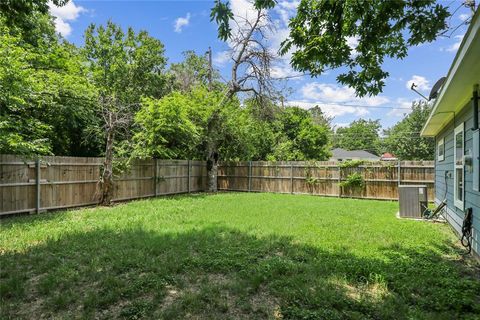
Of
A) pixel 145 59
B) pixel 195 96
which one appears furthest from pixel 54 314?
pixel 145 59

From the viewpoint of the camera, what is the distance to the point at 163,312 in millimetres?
2809

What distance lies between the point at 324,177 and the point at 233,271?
412 inches

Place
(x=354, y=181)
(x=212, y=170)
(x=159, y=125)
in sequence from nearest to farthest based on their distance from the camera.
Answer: (x=159, y=125), (x=354, y=181), (x=212, y=170)

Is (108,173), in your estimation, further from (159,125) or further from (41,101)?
(41,101)

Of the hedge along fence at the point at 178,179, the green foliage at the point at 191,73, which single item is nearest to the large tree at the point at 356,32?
the hedge along fence at the point at 178,179

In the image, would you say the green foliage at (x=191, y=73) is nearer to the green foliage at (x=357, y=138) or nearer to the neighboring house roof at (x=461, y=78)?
the neighboring house roof at (x=461, y=78)

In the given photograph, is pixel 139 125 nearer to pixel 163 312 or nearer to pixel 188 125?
pixel 188 125

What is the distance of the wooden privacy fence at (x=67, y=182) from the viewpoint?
24.5 feet

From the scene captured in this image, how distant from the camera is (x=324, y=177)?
13586 millimetres

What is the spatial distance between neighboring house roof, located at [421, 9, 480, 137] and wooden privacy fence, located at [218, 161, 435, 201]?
16.2ft

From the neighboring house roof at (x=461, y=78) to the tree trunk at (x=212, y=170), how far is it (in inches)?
390

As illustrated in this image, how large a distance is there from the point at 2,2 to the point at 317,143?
65.7 feet

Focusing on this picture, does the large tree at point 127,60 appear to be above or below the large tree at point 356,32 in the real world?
above

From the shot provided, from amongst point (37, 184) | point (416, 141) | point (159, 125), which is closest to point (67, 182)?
point (37, 184)
